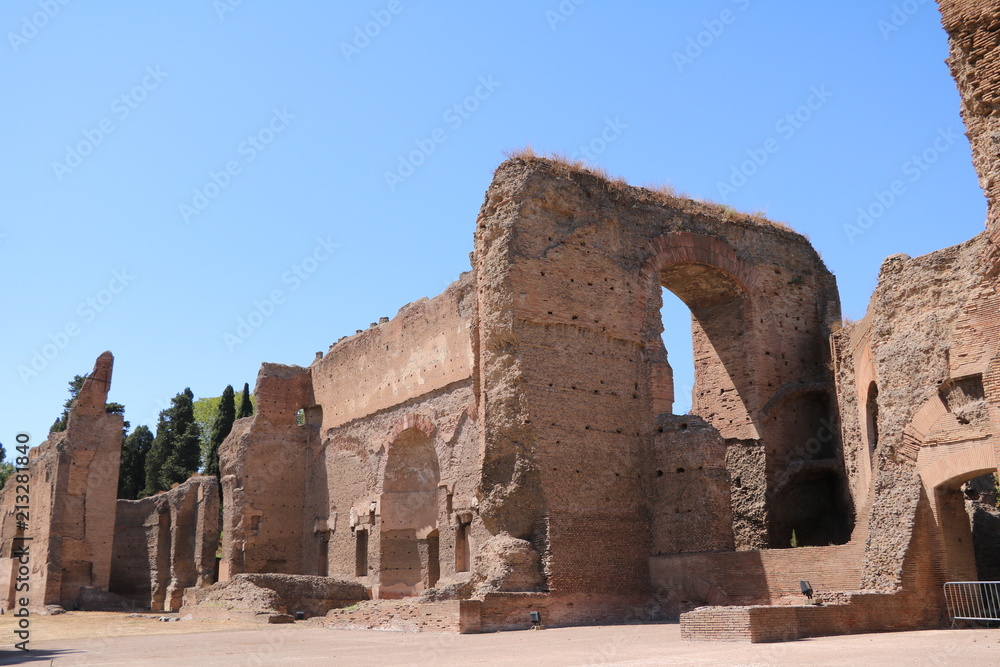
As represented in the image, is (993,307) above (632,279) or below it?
below

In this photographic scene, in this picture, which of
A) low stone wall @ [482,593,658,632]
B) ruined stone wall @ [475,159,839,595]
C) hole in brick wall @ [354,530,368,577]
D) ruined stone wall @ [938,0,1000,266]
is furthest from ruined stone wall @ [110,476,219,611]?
ruined stone wall @ [938,0,1000,266]

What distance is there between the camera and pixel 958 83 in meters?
7.93

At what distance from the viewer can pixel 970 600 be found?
36.0ft

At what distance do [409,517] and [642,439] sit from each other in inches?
245

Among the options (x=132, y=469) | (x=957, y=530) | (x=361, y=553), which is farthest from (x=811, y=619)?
(x=132, y=469)

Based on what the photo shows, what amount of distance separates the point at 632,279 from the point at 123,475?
2437cm

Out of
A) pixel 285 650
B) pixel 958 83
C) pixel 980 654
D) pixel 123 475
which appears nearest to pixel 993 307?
pixel 958 83

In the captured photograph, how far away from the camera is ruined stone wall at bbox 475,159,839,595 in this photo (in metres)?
14.7

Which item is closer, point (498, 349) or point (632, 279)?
point (498, 349)

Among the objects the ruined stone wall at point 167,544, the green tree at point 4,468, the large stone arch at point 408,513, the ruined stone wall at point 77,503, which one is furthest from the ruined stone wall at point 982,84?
the green tree at point 4,468

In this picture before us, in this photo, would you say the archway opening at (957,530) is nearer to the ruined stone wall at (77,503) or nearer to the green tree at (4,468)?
the ruined stone wall at (77,503)

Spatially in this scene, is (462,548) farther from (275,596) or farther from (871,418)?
(871,418)

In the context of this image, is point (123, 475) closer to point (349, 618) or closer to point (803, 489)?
point (349, 618)

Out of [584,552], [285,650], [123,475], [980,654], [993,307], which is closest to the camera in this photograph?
[980,654]
